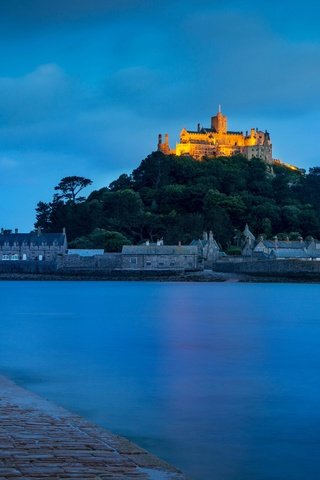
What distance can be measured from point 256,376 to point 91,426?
7.61 m

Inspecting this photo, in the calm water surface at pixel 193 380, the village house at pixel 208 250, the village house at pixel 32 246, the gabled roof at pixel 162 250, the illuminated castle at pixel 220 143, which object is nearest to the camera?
the calm water surface at pixel 193 380

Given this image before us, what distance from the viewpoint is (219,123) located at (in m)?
118

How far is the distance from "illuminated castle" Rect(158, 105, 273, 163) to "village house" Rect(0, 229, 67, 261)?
109ft

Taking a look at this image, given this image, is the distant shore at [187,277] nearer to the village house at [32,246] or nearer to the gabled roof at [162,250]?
the gabled roof at [162,250]

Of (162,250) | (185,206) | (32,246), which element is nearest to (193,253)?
(162,250)

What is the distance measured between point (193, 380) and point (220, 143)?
4001 inches

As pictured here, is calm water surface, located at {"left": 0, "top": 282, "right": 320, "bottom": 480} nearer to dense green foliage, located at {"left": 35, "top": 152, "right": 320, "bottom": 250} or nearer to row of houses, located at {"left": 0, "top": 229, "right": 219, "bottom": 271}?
row of houses, located at {"left": 0, "top": 229, "right": 219, "bottom": 271}

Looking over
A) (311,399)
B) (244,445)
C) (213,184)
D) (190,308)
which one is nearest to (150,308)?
(190,308)

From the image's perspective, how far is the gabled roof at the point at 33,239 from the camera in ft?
261

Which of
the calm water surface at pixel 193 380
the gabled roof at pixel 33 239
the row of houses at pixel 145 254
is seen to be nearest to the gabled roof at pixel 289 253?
the row of houses at pixel 145 254

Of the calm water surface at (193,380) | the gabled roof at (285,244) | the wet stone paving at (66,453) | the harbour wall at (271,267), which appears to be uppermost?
the gabled roof at (285,244)

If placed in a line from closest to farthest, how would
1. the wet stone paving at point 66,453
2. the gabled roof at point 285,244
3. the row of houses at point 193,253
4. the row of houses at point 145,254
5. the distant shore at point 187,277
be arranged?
the wet stone paving at point 66,453, the distant shore at point 187,277, the row of houses at point 193,253, the row of houses at point 145,254, the gabled roof at point 285,244

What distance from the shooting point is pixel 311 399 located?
511 inches

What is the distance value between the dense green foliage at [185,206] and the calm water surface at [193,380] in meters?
45.2
